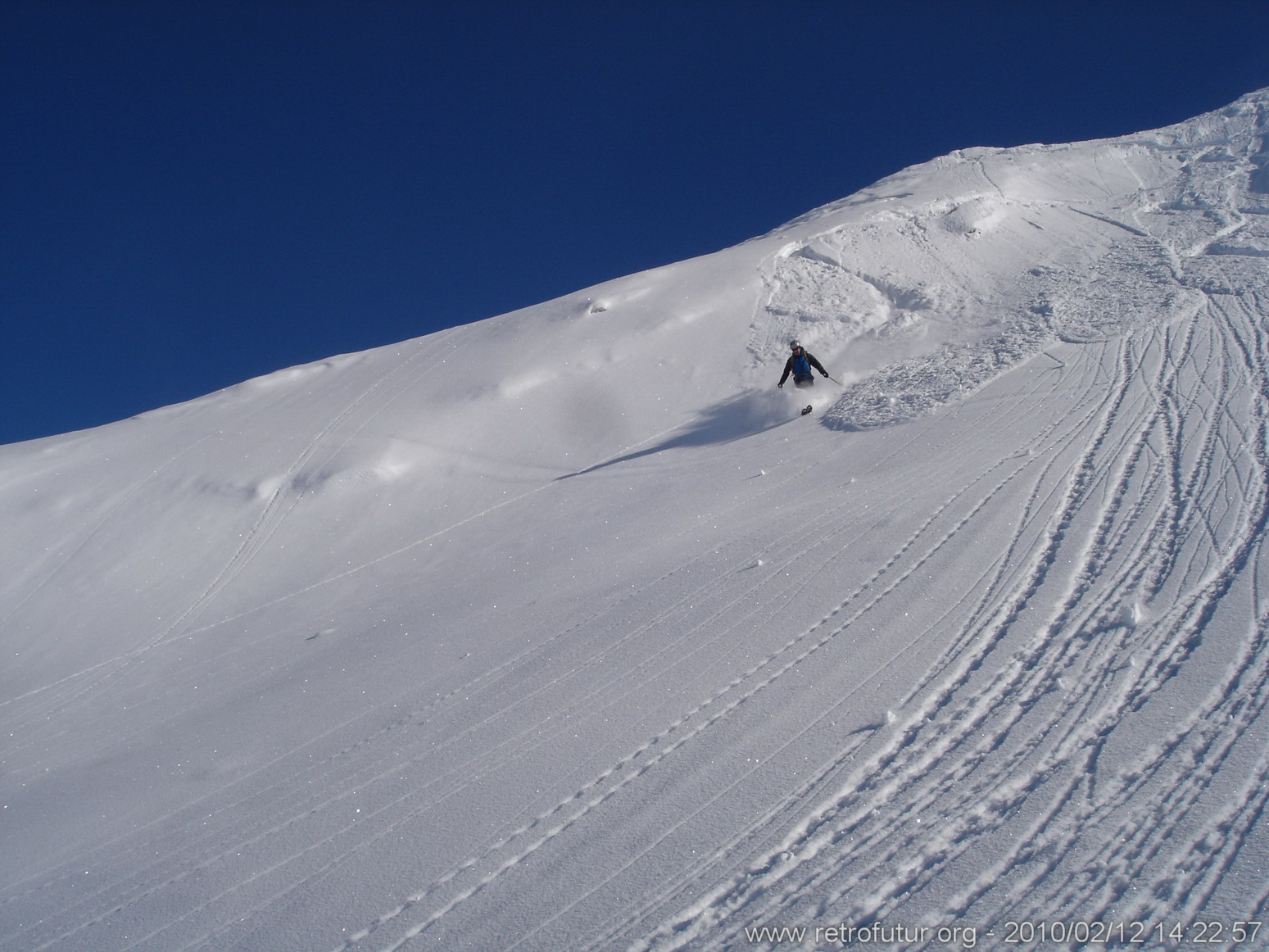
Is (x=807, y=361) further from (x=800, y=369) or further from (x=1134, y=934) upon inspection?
(x=1134, y=934)

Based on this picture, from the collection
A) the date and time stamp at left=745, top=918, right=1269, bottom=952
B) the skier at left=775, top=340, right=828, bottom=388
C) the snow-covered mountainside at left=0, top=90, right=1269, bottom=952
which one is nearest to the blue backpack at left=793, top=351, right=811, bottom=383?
the skier at left=775, top=340, right=828, bottom=388

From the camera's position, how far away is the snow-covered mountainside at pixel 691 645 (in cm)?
350

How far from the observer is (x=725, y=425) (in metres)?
11.0

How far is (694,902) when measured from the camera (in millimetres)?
3453

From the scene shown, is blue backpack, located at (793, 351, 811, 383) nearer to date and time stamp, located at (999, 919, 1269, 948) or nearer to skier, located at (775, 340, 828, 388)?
skier, located at (775, 340, 828, 388)

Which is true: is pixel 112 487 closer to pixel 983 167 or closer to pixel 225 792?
pixel 225 792

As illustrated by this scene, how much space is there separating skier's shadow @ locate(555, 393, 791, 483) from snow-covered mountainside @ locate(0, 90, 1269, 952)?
0.28ft

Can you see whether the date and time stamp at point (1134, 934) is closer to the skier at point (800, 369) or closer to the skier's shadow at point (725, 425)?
the skier's shadow at point (725, 425)

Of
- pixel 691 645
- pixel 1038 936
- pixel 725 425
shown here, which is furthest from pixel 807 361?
pixel 1038 936

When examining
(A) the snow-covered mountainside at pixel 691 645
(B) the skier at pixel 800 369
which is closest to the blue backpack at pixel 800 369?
(B) the skier at pixel 800 369

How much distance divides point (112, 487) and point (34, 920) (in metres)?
9.33

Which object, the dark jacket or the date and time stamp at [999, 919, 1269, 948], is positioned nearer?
the date and time stamp at [999, 919, 1269, 948]

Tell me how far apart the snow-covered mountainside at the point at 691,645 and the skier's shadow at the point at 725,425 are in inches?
3.3

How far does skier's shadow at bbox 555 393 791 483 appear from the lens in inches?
416
